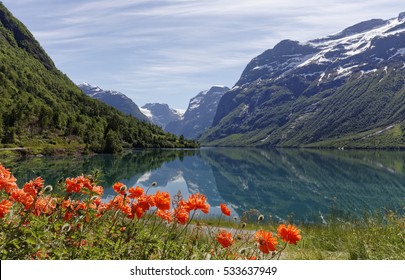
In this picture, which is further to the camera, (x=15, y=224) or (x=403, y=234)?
(x=403, y=234)

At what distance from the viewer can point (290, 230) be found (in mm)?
4773

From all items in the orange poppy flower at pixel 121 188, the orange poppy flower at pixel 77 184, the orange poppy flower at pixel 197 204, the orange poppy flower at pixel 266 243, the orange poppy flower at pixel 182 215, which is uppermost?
the orange poppy flower at pixel 77 184

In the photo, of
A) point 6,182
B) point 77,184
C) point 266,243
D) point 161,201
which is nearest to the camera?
point 266,243

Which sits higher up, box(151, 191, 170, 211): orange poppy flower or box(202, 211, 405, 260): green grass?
box(151, 191, 170, 211): orange poppy flower

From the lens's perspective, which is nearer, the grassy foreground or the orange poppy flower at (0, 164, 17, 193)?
the grassy foreground

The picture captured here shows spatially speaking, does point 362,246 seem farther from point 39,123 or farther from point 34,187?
point 39,123

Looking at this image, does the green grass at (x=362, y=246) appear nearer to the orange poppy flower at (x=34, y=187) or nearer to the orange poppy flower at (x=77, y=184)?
the orange poppy flower at (x=77, y=184)

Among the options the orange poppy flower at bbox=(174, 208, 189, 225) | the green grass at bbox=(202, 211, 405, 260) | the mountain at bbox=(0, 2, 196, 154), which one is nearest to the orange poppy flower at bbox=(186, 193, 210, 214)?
the orange poppy flower at bbox=(174, 208, 189, 225)

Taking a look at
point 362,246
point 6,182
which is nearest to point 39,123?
point 362,246

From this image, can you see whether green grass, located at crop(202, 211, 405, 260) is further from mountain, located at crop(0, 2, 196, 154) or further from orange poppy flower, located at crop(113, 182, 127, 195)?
mountain, located at crop(0, 2, 196, 154)

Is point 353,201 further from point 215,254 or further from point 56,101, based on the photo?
point 56,101

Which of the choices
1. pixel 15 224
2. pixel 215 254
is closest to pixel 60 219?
pixel 15 224

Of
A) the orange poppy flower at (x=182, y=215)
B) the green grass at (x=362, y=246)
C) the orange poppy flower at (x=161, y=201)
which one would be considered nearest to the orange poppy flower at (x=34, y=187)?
the orange poppy flower at (x=161, y=201)
